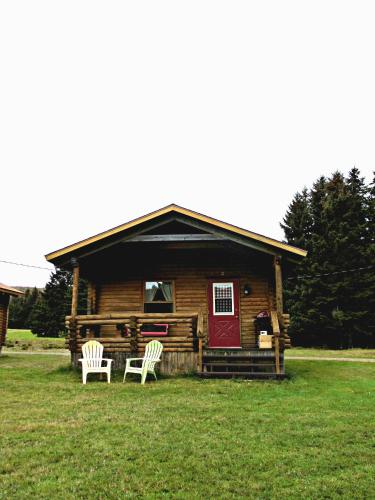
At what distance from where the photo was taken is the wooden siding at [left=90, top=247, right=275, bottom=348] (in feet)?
42.3

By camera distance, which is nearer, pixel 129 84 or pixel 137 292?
pixel 137 292

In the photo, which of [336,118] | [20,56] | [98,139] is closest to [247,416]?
[20,56]

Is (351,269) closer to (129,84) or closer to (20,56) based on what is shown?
(129,84)

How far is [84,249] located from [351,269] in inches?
778

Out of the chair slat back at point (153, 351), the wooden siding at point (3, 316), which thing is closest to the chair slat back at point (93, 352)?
the chair slat back at point (153, 351)

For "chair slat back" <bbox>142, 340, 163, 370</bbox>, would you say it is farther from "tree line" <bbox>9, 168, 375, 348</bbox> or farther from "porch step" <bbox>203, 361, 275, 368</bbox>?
"tree line" <bbox>9, 168, 375, 348</bbox>

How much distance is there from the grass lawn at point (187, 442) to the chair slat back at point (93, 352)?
1403 mm

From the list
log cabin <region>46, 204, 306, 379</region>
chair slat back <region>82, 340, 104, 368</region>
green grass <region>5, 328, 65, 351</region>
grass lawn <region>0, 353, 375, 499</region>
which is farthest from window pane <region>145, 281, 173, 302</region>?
green grass <region>5, 328, 65, 351</region>

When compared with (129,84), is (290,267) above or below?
below

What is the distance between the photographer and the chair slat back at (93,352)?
32.9ft

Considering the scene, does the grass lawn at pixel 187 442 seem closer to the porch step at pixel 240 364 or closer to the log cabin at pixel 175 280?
the porch step at pixel 240 364

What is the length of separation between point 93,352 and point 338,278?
2010 centimetres

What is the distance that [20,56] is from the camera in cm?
1529

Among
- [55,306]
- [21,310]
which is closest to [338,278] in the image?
[55,306]
